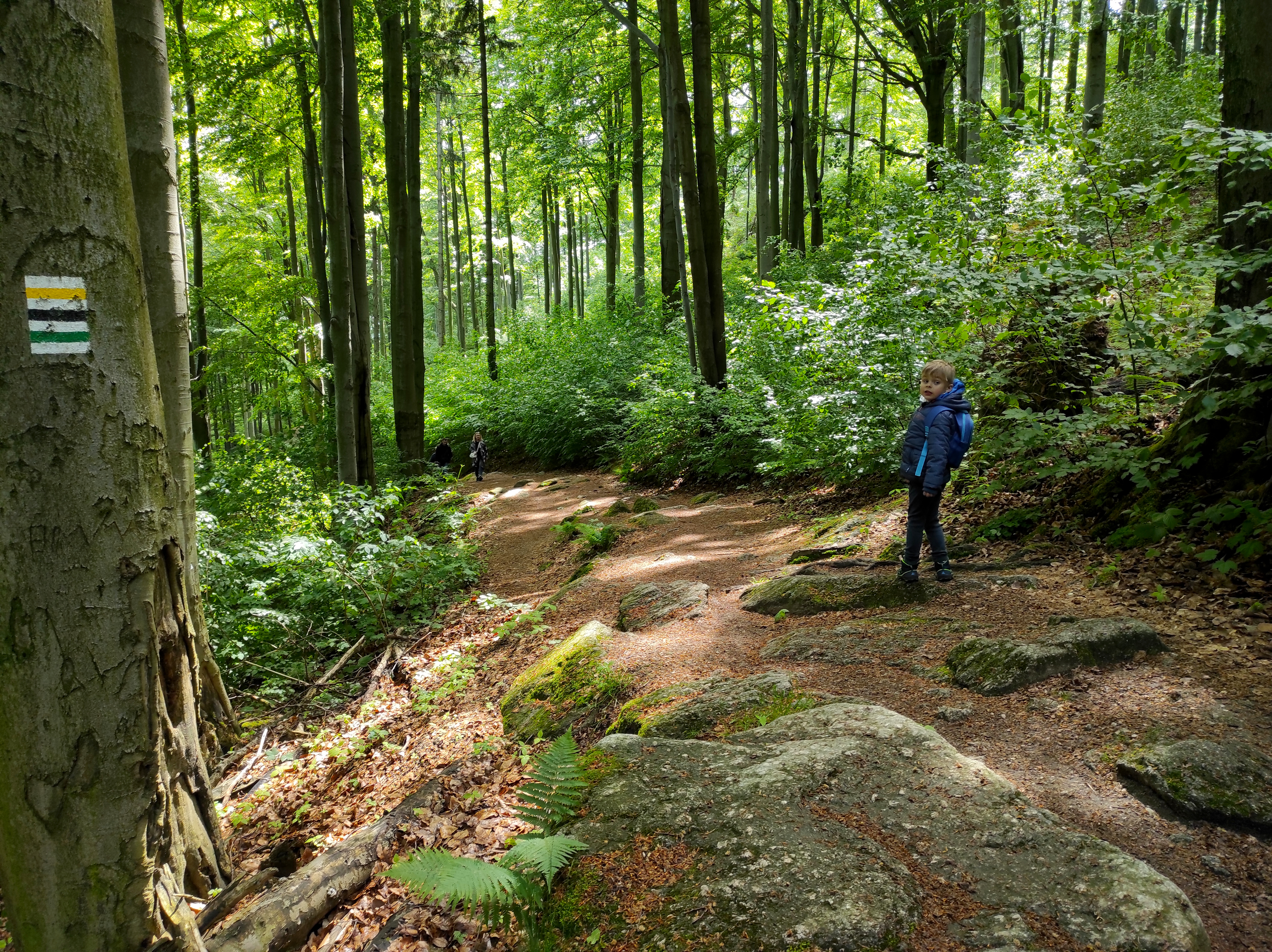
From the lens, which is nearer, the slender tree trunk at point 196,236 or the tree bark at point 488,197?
the slender tree trunk at point 196,236

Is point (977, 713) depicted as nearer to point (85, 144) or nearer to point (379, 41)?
point (85, 144)

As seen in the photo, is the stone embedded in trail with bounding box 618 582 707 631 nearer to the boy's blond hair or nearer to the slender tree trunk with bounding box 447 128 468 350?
the boy's blond hair

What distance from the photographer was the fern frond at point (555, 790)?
2754mm

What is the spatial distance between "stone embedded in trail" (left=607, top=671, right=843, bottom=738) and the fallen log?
121 centimetres

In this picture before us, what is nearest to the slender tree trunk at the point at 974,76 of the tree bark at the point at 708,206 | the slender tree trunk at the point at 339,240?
the tree bark at the point at 708,206

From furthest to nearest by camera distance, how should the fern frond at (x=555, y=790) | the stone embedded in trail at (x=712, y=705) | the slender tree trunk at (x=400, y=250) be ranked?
the slender tree trunk at (x=400, y=250) < the stone embedded in trail at (x=712, y=705) < the fern frond at (x=555, y=790)

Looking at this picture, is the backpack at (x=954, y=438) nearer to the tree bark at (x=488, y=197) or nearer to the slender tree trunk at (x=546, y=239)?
the tree bark at (x=488, y=197)

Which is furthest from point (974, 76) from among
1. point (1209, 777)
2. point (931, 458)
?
point (1209, 777)

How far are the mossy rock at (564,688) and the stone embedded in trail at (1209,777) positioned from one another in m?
2.56

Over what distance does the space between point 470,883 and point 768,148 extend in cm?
1429

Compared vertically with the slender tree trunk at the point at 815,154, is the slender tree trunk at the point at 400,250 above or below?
below

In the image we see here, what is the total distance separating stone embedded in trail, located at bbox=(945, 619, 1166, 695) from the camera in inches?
140

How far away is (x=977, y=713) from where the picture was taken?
133 inches

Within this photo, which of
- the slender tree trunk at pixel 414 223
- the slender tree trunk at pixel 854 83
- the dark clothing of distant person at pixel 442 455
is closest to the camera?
the slender tree trunk at pixel 414 223
